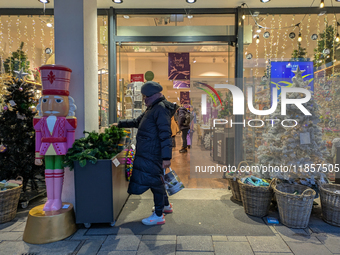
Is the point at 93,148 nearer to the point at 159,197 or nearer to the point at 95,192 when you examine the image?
the point at 95,192

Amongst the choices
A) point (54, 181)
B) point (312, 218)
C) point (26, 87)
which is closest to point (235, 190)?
point (312, 218)

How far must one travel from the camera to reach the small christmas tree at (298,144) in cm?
279

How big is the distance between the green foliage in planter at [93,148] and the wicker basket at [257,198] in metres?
1.68

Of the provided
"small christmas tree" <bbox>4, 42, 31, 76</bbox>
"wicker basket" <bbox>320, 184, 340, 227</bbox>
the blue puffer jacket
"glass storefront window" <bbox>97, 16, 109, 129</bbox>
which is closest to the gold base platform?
the blue puffer jacket

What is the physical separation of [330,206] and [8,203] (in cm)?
372

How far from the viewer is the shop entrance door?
3314 mm

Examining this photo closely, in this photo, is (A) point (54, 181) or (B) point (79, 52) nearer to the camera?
(A) point (54, 181)

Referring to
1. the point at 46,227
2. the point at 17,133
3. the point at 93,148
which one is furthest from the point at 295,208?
the point at 17,133

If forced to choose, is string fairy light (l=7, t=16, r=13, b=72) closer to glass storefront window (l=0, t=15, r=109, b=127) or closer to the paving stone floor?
glass storefront window (l=0, t=15, r=109, b=127)

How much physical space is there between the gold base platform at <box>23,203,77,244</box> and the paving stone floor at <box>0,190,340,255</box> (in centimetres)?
5

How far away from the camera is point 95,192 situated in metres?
2.37

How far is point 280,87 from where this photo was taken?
3.03 m

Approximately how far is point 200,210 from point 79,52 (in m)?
2.49

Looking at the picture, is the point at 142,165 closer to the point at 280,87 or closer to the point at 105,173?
the point at 105,173
